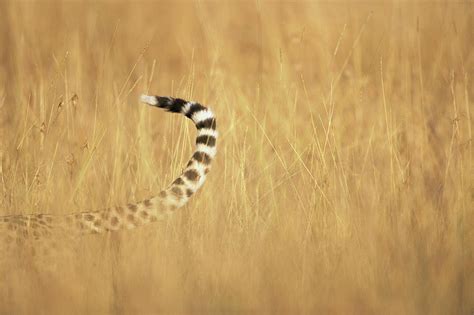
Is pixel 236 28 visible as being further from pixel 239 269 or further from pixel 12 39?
pixel 239 269

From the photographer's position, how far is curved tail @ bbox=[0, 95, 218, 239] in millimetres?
3158

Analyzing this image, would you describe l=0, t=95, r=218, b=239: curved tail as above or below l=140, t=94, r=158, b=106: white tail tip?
below

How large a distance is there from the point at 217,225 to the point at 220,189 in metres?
0.43

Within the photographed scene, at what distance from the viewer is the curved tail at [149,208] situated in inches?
124

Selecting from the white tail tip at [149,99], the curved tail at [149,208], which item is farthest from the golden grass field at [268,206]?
the white tail tip at [149,99]

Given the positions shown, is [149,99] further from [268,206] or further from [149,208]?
[268,206]

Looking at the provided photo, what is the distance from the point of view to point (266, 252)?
306 cm

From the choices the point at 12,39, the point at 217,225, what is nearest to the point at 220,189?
the point at 217,225

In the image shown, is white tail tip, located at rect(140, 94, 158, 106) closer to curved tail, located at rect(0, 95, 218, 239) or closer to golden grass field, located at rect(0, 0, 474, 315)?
curved tail, located at rect(0, 95, 218, 239)

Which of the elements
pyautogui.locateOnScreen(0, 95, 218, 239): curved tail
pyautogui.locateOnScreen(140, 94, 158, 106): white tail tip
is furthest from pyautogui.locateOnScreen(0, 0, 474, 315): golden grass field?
pyautogui.locateOnScreen(140, 94, 158, 106): white tail tip

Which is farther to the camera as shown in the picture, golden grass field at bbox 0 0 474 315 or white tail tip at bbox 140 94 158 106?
white tail tip at bbox 140 94 158 106

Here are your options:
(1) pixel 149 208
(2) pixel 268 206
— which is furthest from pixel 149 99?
(2) pixel 268 206

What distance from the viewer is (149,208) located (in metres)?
3.28

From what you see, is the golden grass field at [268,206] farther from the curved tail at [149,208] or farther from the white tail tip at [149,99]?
the white tail tip at [149,99]
